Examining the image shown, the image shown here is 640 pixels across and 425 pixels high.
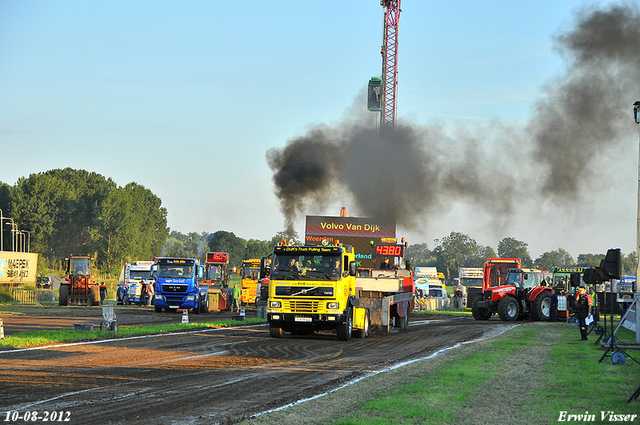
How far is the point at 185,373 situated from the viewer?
12852mm

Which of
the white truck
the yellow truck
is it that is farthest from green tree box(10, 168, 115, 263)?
the yellow truck

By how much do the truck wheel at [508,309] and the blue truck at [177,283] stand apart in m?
15.4

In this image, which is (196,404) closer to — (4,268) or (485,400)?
(485,400)

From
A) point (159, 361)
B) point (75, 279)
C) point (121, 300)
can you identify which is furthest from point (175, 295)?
point (159, 361)

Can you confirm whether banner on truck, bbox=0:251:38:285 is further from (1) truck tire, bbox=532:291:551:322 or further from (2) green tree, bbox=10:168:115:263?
(2) green tree, bbox=10:168:115:263

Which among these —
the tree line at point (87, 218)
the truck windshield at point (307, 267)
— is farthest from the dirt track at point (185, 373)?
the tree line at point (87, 218)

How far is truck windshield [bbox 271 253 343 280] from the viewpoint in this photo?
66.4 feet

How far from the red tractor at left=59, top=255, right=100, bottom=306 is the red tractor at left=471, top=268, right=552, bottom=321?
24803 mm

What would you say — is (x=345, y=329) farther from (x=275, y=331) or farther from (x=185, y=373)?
(x=185, y=373)

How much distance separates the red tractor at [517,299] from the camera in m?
32.9

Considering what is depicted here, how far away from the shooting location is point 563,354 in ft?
54.7

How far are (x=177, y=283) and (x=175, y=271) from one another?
0.63 metres

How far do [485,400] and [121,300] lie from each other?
42185 millimetres

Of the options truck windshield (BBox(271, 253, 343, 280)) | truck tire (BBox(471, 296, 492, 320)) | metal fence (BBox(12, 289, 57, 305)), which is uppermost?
truck windshield (BBox(271, 253, 343, 280))
